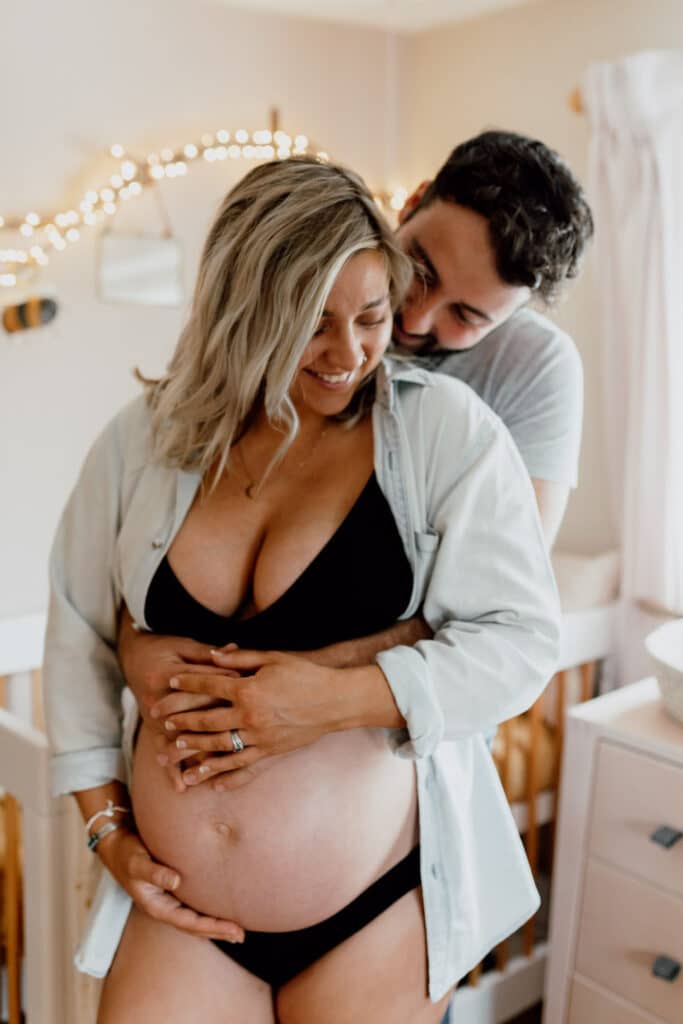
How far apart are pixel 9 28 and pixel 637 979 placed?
2.30 meters

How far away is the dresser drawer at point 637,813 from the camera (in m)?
1.64

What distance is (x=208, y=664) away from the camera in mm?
1018

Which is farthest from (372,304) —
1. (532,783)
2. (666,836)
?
(532,783)

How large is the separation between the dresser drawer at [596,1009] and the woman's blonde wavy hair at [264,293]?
1.26 m

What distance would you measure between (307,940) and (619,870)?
89cm

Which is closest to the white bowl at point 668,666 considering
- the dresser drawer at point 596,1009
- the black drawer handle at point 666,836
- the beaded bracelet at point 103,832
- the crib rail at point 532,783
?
the black drawer handle at point 666,836

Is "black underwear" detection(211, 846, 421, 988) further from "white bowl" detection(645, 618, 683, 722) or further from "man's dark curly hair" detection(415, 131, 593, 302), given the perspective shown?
"white bowl" detection(645, 618, 683, 722)

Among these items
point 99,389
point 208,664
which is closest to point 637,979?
point 208,664

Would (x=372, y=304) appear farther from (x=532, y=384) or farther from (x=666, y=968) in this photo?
(x=666, y=968)

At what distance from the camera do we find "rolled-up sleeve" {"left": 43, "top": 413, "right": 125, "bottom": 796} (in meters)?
1.13

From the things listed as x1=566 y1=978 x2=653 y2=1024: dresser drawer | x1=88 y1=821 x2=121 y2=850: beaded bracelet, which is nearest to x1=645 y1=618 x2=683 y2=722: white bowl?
x1=566 y1=978 x2=653 y2=1024: dresser drawer

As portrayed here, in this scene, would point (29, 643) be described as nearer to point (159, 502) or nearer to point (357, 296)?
point (159, 502)

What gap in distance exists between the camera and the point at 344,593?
1.00 meters

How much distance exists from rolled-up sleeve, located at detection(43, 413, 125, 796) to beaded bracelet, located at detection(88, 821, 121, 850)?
2.1 inches
